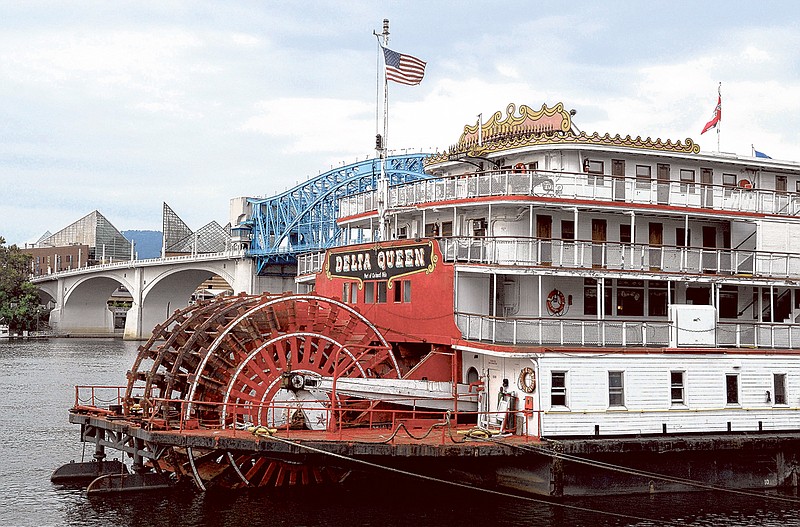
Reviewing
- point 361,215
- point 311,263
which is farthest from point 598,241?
point 311,263

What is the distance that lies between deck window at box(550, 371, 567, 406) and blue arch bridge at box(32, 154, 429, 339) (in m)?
63.8

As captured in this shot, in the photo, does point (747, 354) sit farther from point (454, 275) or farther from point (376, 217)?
point (376, 217)

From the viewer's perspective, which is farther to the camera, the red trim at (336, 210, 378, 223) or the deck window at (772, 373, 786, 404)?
the red trim at (336, 210, 378, 223)

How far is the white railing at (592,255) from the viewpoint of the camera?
20.5 m

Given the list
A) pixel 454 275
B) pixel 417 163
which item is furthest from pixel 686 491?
pixel 417 163

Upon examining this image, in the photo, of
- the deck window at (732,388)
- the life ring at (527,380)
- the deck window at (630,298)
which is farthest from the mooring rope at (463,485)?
the deck window at (630,298)

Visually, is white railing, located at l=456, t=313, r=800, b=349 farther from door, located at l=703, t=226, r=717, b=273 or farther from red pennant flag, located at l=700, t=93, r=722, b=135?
red pennant flag, located at l=700, t=93, r=722, b=135

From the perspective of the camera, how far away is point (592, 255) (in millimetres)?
20953

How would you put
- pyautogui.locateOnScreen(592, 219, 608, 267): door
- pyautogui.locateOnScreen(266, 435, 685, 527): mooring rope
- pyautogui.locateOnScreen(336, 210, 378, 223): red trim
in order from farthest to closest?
pyautogui.locateOnScreen(336, 210, 378, 223): red trim < pyautogui.locateOnScreen(592, 219, 608, 267): door < pyautogui.locateOnScreen(266, 435, 685, 527): mooring rope

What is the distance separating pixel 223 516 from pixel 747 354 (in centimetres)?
1107

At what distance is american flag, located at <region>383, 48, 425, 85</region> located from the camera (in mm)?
23109

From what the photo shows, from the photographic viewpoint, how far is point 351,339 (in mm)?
22094

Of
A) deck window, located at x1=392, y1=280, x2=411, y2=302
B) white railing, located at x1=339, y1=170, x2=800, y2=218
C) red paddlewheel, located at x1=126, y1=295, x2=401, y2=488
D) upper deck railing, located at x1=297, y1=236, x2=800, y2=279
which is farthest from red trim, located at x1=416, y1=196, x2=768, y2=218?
red paddlewheel, located at x1=126, y1=295, x2=401, y2=488

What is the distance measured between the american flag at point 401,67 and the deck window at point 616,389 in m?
8.60
